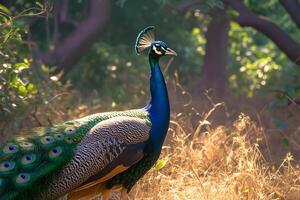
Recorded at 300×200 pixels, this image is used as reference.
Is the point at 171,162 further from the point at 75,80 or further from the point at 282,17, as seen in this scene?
the point at 282,17

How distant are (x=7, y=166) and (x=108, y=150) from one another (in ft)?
1.93

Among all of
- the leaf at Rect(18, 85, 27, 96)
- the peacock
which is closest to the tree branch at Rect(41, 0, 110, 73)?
the leaf at Rect(18, 85, 27, 96)

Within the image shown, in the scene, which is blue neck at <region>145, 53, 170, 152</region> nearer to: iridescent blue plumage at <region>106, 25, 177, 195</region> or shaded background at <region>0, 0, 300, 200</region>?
iridescent blue plumage at <region>106, 25, 177, 195</region>

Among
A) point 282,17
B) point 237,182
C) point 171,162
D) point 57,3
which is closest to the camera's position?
point 237,182

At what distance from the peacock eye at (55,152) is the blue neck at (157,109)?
62 centimetres

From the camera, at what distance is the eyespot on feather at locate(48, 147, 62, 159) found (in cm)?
405

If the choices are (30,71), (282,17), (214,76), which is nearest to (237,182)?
(30,71)

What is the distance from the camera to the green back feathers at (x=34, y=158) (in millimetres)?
3961

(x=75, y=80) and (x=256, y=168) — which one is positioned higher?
(x=256, y=168)

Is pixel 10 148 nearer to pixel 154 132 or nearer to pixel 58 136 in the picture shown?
pixel 58 136

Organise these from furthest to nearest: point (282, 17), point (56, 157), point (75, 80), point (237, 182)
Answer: point (282, 17) → point (75, 80) → point (237, 182) → point (56, 157)

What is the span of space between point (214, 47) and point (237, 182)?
552cm

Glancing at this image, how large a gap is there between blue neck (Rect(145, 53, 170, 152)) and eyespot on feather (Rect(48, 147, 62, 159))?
62cm

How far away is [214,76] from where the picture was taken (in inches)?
404
